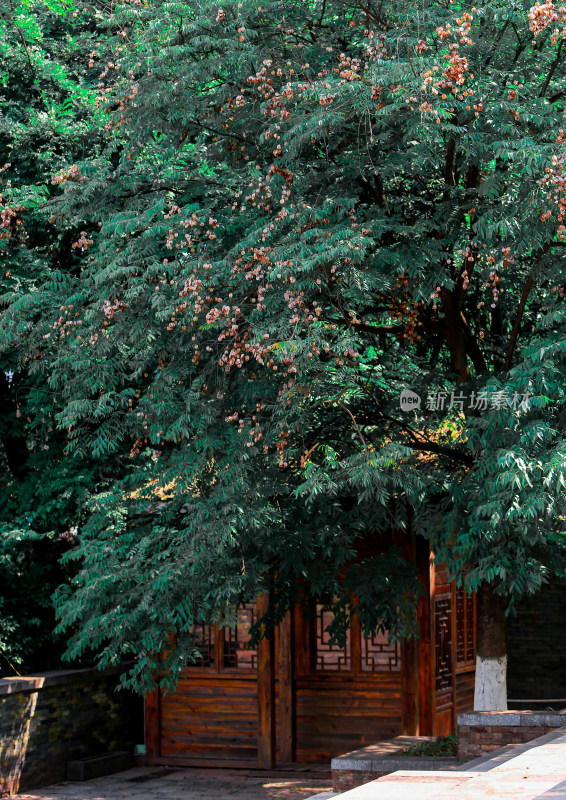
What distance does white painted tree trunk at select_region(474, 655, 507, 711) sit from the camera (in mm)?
11289

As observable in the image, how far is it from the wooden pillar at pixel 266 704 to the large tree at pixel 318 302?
243cm

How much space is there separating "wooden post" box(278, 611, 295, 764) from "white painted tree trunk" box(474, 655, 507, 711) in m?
3.17

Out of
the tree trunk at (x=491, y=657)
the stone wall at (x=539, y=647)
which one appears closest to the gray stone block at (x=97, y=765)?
the tree trunk at (x=491, y=657)

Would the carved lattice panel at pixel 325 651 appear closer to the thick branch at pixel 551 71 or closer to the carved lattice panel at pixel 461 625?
the carved lattice panel at pixel 461 625

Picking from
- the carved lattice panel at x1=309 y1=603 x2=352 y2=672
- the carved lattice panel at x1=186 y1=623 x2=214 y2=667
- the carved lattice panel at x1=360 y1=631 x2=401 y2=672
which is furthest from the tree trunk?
the carved lattice panel at x1=186 y1=623 x2=214 y2=667

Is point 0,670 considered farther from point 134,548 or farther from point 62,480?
point 134,548

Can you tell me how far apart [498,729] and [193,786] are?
4.55 m

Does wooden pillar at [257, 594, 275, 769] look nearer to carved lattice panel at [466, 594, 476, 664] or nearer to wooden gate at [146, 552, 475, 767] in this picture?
wooden gate at [146, 552, 475, 767]

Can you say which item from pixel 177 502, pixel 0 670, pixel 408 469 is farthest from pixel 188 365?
pixel 0 670

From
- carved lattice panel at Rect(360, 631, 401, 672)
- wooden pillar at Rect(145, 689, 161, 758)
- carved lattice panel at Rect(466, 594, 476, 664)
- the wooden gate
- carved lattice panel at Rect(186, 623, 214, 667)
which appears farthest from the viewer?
carved lattice panel at Rect(466, 594, 476, 664)

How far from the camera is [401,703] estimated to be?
531 inches

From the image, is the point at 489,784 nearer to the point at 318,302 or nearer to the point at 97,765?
the point at 318,302

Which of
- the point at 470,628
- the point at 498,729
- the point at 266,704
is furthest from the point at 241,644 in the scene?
the point at 498,729

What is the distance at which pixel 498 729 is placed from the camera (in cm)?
1039
